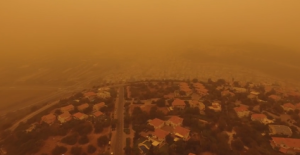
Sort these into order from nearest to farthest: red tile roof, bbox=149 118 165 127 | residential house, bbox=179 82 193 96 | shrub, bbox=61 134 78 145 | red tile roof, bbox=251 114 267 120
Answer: shrub, bbox=61 134 78 145
red tile roof, bbox=149 118 165 127
red tile roof, bbox=251 114 267 120
residential house, bbox=179 82 193 96

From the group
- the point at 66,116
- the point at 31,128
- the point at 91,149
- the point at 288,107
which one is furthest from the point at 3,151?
the point at 288,107

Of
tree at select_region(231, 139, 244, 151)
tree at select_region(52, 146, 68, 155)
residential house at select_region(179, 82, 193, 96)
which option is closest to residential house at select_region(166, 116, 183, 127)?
tree at select_region(231, 139, 244, 151)

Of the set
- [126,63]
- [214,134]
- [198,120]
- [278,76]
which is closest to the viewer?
[214,134]

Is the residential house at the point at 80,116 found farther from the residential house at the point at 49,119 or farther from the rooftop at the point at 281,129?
the rooftop at the point at 281,129

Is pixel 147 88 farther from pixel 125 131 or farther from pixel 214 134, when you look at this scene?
pixel 214 134

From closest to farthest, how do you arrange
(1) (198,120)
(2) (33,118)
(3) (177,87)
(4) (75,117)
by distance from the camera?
(1) (198,120), (4) (75,117), (2) (33,118), (3) (177,87)

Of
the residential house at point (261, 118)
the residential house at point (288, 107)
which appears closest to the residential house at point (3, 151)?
the residential house at point (261, 118)

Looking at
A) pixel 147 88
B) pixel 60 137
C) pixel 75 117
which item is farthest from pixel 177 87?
pixel 60 137

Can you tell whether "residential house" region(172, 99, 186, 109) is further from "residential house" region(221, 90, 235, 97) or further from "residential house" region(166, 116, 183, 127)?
"residential house" region(221, 90, 235, 97)
